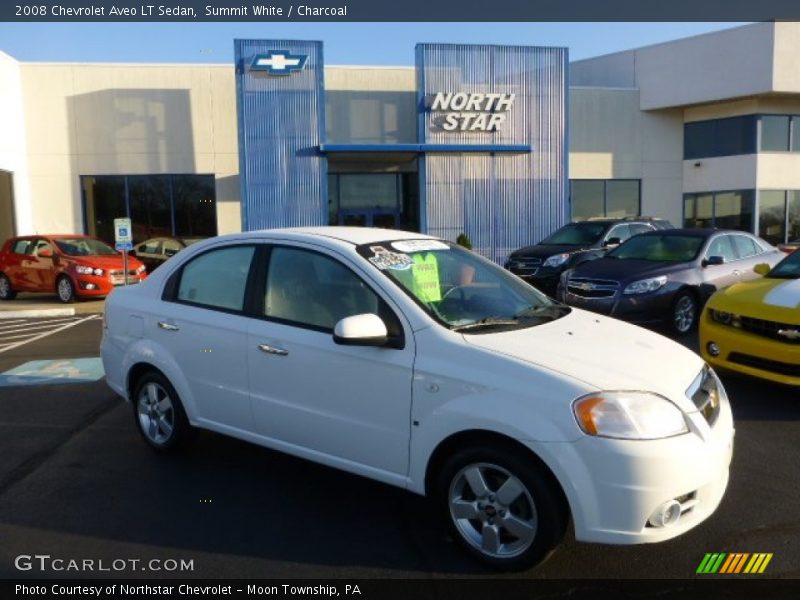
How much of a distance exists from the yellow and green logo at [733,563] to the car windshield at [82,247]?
573 inches

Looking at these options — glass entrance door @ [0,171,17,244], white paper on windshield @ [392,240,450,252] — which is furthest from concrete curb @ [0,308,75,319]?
white paper on windshield @ [392,240,450,252]

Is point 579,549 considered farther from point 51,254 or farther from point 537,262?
point 51,254

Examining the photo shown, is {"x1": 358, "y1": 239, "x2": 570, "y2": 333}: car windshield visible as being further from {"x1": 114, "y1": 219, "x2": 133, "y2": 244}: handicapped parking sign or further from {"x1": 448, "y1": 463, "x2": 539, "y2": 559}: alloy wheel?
{"x1": 114, "y1": 219, "x2": 133, "y2": 244}: handicapped parking sign

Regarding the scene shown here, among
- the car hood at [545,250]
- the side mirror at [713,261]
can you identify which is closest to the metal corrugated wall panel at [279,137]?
the car hood at [545,250]

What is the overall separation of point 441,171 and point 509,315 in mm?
18264

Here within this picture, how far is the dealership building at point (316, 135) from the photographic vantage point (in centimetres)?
2062

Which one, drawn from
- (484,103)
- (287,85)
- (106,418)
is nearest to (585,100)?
(484,103)

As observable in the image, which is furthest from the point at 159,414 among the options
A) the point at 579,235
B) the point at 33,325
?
the point at 579,235

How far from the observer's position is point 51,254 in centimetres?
1473

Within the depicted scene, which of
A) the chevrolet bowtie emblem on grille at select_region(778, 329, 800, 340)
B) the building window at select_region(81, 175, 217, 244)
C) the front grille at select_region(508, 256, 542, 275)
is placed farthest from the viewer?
the building window at select_region(81, 175, 217, 244)

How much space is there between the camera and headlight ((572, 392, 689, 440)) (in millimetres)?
2893

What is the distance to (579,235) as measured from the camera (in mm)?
14039

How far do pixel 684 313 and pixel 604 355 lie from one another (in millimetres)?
6555

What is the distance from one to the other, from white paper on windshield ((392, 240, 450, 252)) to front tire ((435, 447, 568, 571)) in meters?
1.34
